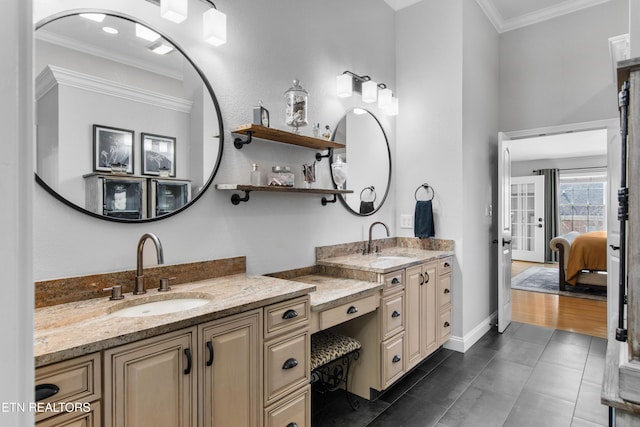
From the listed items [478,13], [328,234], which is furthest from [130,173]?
[478,13]

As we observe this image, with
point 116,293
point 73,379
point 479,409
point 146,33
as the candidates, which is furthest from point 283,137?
point 479,409

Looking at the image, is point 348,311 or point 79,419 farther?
point 348,311

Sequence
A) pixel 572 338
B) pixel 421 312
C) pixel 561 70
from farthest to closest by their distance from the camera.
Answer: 1. pixel 561 70
2. pixel 572 338
3. pixel 421 312

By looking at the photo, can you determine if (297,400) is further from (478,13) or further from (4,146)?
(478,13)

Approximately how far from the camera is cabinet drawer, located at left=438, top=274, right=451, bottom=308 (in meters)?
2.99

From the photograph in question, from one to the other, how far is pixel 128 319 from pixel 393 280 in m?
1.63

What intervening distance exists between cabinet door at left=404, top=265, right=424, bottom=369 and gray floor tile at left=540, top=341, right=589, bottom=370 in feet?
3.96

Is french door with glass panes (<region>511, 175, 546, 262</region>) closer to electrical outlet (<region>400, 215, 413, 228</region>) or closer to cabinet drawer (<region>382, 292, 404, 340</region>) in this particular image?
electrical outlet (<region>400, 215, 413, 228</region>)

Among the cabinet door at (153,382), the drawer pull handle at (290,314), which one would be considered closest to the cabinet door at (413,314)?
the drawer pull handle at (290,314)

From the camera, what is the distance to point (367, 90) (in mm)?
3025

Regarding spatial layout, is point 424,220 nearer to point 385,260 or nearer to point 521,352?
point 385,260

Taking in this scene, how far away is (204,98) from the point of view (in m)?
1.94

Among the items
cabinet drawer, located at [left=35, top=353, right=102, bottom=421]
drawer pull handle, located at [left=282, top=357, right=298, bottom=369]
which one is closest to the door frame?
drawer pull handle, located at [left=282, top=357, right=298, bottom=369]

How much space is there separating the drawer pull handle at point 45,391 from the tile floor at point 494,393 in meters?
1.54
